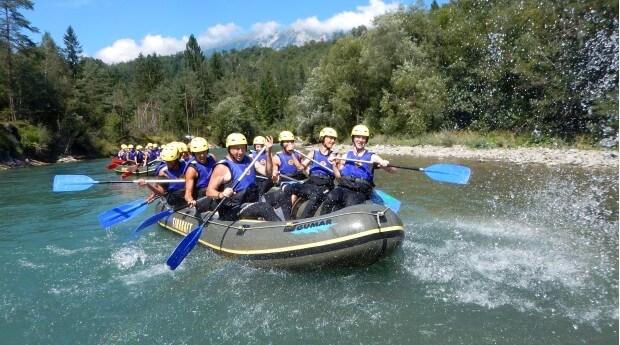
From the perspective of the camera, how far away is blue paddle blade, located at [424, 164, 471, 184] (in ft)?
21.9

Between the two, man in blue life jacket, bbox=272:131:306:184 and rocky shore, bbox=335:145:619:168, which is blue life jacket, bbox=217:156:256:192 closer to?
man in blue life jacket, bbox=272:131:306:184

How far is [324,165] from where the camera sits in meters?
7.04

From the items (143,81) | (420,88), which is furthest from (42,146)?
(143,81)

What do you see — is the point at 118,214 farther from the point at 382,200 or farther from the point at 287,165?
the point at 382,200

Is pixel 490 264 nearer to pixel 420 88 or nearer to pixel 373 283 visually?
pixel 373 283

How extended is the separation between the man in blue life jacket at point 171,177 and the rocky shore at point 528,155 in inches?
507

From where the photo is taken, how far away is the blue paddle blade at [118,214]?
7727mm

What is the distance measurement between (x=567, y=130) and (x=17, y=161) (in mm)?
29189

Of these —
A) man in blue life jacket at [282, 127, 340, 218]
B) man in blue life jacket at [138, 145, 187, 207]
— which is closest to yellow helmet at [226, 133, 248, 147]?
man in blue life jacket at [282, 127, 340, 218]

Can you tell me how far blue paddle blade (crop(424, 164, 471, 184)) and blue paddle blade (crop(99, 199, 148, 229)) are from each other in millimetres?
5403

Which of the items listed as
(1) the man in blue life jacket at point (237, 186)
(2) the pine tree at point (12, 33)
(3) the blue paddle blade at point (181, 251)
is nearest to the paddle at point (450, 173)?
(1) the man in blue life jacket at point (237, 186)

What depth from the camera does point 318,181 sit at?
6988 mm

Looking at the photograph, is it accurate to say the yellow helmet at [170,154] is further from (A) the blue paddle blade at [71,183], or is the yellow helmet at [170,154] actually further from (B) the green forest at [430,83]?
(B) the green forest at [430,83]

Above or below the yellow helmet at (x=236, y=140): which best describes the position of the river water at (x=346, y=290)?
below
